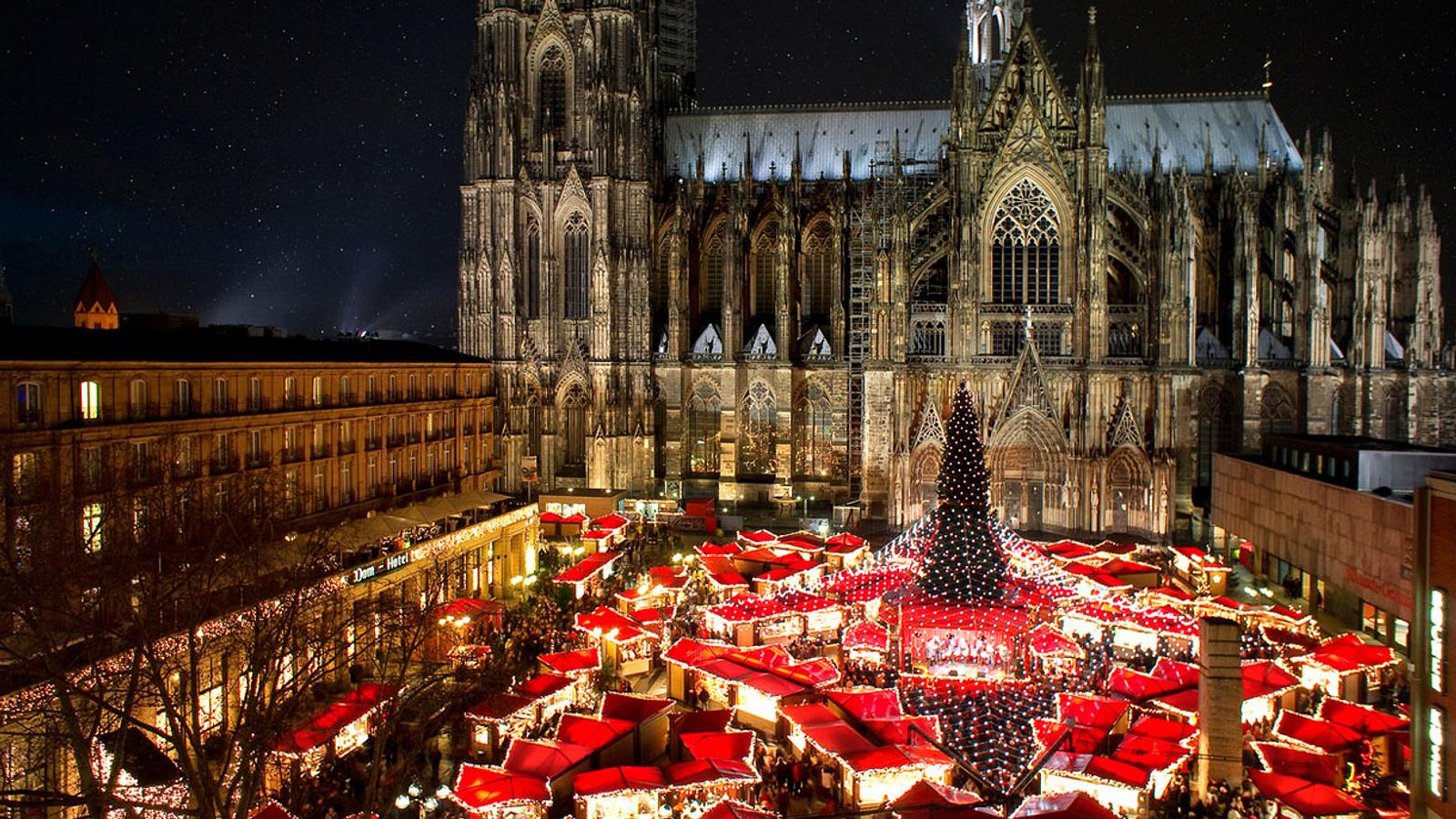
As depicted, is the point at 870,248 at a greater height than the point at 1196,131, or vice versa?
the point at 1196,131

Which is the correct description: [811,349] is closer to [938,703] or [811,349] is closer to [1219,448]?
[1219,448]

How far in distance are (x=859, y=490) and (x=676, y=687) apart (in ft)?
88.2

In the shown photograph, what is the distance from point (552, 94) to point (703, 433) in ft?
68.2

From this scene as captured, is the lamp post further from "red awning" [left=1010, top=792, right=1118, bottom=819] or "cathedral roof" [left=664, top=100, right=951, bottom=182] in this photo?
"cathedral roof" [left=664, top=100, right=951, bottom=182]

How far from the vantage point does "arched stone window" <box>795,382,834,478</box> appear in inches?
2244

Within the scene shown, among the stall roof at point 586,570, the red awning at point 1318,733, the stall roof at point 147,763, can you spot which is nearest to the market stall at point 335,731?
the stall roof at point 147,763

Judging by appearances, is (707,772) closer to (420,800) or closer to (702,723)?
(702,723)

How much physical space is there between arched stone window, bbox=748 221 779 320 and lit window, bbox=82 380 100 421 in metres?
36.8

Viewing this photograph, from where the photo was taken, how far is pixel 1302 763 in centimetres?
2081

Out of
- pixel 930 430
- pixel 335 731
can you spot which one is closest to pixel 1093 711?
pixel 335 731

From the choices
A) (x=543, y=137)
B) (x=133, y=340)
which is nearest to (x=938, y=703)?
(x=133, y=340)

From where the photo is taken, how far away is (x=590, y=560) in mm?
38188

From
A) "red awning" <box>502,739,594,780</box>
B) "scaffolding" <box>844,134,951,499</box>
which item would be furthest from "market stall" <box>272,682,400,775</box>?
"scaffolding" <box>844,134,951,499</box>

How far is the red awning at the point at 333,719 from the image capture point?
20.2 meters
